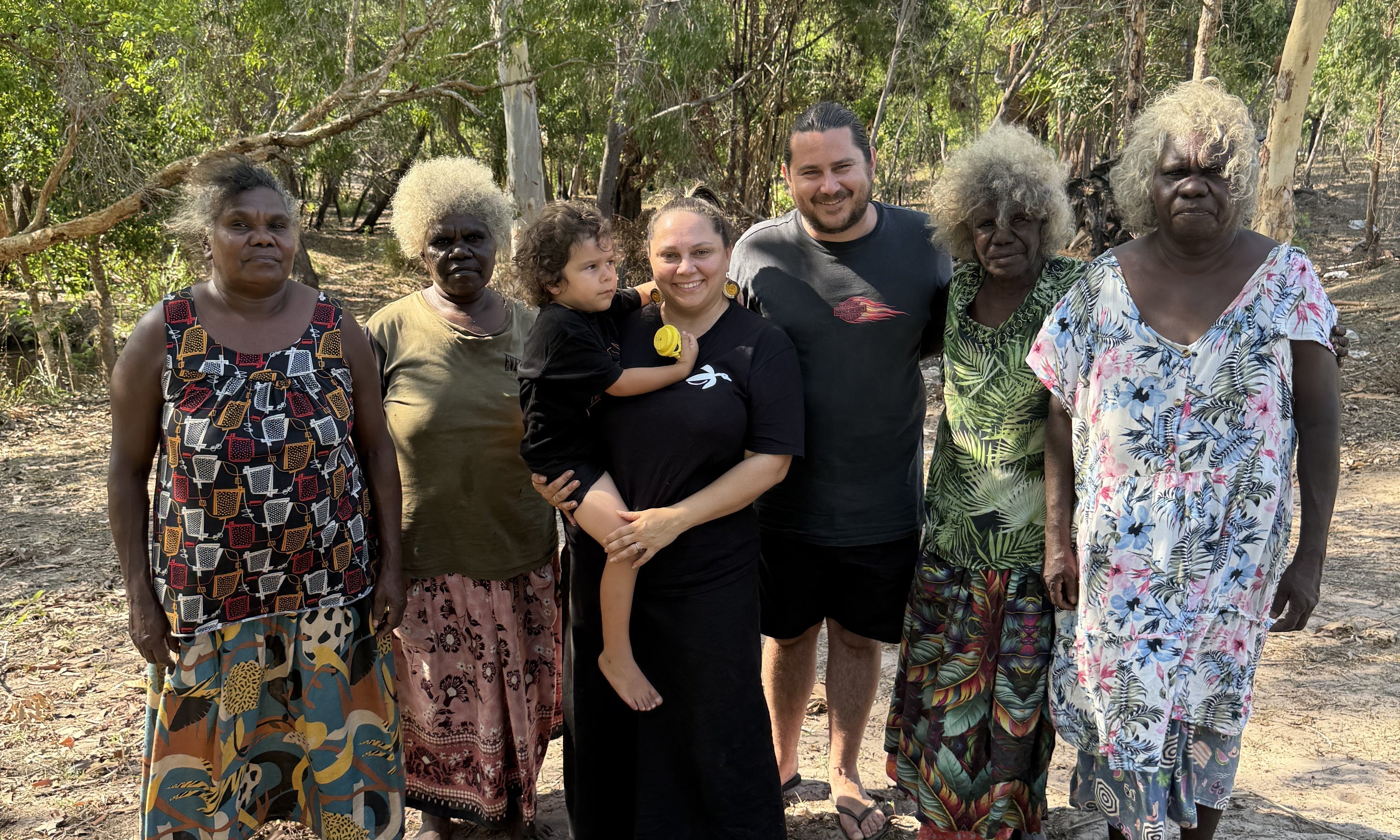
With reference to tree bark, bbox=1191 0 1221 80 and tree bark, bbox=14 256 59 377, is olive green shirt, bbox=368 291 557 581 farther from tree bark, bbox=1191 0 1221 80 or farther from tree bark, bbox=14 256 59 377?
tree bark, bbox=14 256 59 377

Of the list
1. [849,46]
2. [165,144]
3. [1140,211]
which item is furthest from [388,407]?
[849,46]

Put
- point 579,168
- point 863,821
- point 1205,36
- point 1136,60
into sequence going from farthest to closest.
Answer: point 579,168, point 1136,60, point 1205,36, point 863,821

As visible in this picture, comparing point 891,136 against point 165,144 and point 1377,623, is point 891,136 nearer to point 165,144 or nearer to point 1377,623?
point 165,144

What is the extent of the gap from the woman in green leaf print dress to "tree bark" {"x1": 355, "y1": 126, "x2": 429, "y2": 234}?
12.6 meters

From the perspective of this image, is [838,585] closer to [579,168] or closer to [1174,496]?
[1174,496]

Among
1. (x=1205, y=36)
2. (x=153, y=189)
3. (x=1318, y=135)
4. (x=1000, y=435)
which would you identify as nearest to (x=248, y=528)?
(x=1000, y=435)

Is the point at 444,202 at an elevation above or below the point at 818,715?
above

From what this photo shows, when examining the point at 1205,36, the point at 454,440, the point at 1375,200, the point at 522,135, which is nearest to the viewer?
the point at 454,440

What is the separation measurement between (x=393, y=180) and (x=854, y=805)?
15.7 meters

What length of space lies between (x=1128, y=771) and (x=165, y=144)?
1084cm

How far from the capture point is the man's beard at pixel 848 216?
2775 millimetres

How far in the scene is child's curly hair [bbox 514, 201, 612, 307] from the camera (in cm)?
241

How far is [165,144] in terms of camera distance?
10211 millimetres

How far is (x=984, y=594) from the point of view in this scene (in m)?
2.58
